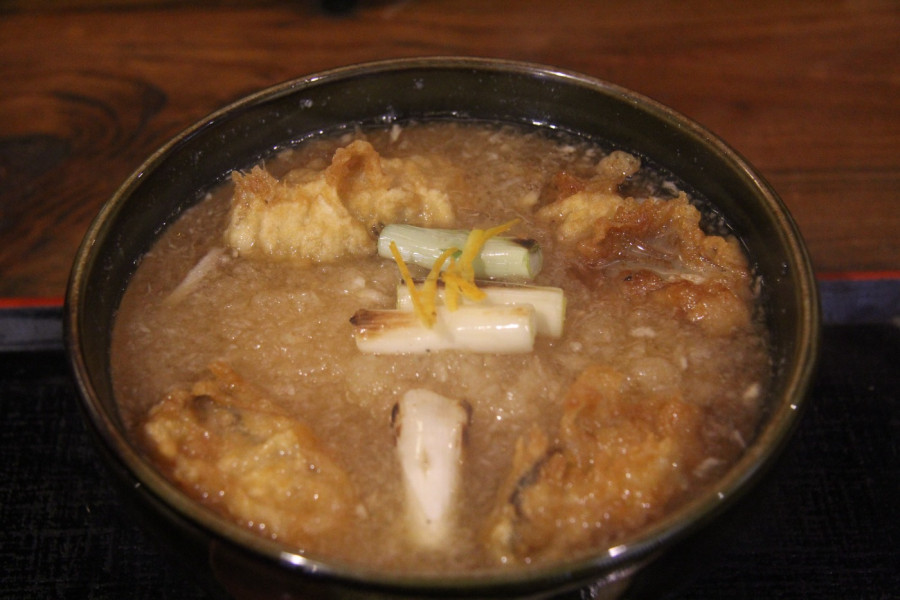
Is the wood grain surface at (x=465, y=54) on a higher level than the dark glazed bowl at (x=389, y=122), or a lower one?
A: higher

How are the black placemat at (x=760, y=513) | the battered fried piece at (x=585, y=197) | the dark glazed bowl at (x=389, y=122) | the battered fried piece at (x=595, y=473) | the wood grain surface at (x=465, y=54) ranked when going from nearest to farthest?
the dark glazed bowl at (x=389, y=122)
the battered fried piece at (x=595, y=473)
the black placemat at (x=760, y=513)
the battered fried piece at (x=585, y=197)
the wood grain surface at (x=465, y=54)

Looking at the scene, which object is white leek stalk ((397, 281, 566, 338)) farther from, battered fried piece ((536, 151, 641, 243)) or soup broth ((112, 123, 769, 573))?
battered fried piece ((536, 151, 641, 243))

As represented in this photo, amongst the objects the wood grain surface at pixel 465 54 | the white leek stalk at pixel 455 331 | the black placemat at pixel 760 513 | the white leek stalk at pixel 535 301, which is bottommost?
the black placemat at pixel 760 513

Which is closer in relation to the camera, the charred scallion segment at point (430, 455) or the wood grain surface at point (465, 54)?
the charred scallion segment at point (430, 455)

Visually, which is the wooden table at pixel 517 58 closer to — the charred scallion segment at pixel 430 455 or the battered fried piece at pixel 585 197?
the charred scallion segment at pixel 430 455

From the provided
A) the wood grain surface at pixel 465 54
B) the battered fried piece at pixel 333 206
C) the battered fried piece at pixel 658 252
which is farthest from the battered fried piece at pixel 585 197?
the wood grain surface at pixel 465 54

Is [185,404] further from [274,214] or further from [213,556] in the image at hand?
[274,214]

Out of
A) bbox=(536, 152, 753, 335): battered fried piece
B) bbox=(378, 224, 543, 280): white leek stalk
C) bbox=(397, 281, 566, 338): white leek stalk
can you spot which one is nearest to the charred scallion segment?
bbox=(397, 281, 566, 338): white leek stalk
